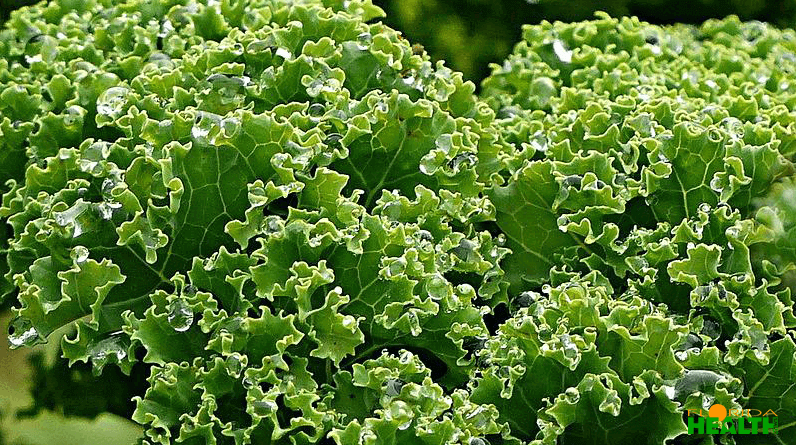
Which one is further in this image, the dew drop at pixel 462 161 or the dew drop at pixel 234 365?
the dew drop at pixel 462 161

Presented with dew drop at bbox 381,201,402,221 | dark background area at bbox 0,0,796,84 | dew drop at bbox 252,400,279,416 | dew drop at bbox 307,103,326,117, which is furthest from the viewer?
dark background area at bbox 0,0,796,84

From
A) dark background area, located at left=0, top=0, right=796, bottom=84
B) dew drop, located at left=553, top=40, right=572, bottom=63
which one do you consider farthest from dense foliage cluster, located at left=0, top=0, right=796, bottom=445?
dark background area, located at left=0, top=0, right=796, bottom=84

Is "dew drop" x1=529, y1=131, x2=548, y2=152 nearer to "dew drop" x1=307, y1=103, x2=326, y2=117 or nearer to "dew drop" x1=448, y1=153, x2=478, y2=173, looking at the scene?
"dew drop" x1=448, y1=153, x2=478, y2=173

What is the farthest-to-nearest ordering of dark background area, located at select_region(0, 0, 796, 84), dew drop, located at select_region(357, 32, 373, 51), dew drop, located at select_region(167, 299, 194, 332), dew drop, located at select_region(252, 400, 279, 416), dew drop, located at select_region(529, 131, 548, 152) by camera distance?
dark background area, located at select_region(0, 0, 796, 84)
dew drop, located at select_region(529, 131, 548, 152)
dew drop, located at select_region(357, 32, 373, 51)
dew drop, located at select_region(167, 299, 194, 332)
dew drop, located at select_region(252, 400, 279, 416)

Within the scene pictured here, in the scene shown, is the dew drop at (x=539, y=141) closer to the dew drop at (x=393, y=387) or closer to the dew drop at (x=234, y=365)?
the dew drop at (x=393, y=387)

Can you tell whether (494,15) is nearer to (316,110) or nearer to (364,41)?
(364,41)

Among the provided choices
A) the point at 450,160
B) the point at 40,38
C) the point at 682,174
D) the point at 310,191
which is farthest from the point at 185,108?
the point at 682,174
